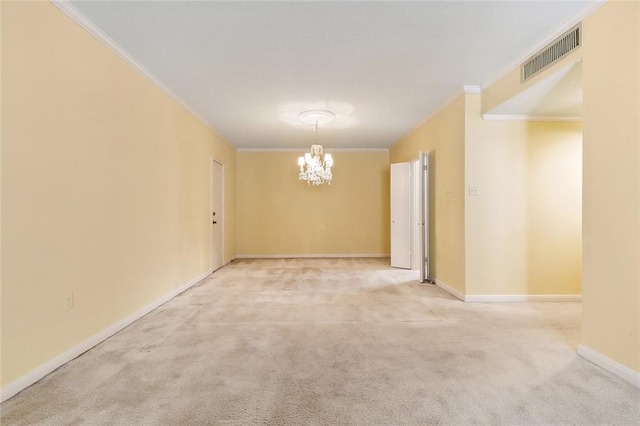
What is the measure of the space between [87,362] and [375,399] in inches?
79.5

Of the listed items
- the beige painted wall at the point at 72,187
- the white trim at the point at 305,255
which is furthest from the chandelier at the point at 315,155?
the white trim at the point at 305,255

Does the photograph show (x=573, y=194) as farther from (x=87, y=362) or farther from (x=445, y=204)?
(x=87, y=362)

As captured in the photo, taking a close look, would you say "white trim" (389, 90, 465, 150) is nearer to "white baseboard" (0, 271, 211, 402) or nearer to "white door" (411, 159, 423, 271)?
"white door" (411, 159, 423, 271)

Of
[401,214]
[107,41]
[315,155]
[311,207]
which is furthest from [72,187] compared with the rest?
[311,207]

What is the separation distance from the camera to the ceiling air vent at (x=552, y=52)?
A: 250 cm

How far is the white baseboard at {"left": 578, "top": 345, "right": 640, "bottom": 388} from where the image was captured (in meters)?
1.98

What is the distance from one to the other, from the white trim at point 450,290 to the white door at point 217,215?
377cm

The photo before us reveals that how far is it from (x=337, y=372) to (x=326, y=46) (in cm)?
262

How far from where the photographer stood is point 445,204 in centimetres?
452

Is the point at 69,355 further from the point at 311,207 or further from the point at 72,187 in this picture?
the point at 311,207

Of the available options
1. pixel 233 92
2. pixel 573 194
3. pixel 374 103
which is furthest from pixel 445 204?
pixel 233 92

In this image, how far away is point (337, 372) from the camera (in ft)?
6.98

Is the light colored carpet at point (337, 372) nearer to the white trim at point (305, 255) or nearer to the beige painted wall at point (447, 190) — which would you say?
the beige painted wall at point (447, 190)

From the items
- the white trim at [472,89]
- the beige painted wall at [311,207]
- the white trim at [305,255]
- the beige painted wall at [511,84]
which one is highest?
the white trim at [472,89]
